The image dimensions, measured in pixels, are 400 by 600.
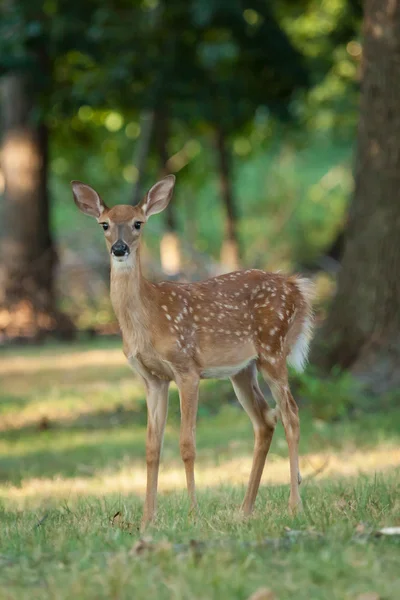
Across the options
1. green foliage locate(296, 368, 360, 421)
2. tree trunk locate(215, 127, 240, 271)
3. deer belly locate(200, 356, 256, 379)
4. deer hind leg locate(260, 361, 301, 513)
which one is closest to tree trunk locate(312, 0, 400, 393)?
green foliage locate(296, 368, 360, 421)

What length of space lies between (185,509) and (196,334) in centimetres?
104

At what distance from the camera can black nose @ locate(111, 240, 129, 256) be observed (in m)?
7.26

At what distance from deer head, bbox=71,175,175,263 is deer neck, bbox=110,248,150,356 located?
0.07 meters

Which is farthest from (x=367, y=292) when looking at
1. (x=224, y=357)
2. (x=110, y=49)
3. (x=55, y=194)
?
(x=55, y=194)

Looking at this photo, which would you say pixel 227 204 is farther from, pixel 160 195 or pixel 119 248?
pixel 119 248

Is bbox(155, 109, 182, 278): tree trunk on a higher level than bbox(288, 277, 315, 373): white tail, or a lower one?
lower

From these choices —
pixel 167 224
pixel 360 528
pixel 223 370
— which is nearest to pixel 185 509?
pixel 223 370

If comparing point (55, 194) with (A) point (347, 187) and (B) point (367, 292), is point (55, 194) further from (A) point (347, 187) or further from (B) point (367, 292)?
(B) point (367, 292)

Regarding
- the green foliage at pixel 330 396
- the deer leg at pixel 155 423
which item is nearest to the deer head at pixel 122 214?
the deer leg at pixel 155 423

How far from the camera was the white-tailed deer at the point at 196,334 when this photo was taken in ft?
24.1

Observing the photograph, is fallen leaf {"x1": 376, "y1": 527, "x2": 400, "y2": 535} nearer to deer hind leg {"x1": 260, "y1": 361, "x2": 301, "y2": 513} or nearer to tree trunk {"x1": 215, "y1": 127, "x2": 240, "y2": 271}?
deer hind leg {"x1": 260, "y1": 361, "x2": 301, "y2": 513}

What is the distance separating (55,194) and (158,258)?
9562 mm

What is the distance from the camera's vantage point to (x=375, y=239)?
1330 centimetres

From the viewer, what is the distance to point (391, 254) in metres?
13.2
